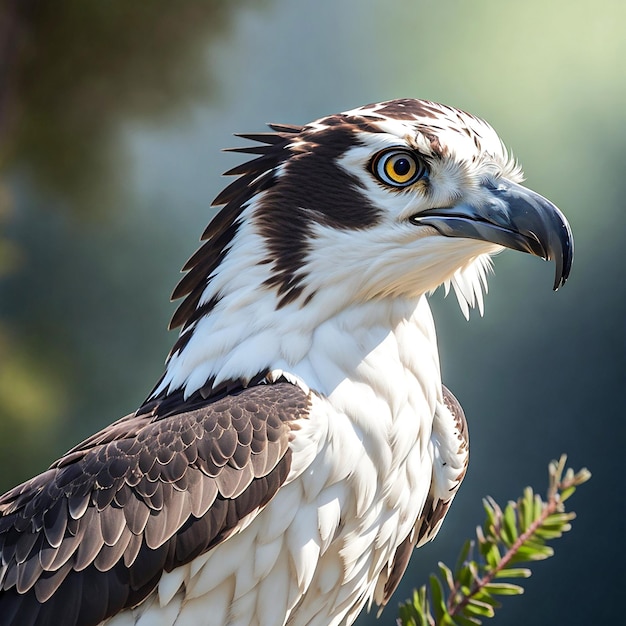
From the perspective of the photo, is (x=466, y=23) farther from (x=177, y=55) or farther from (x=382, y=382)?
(x=382, y=382)

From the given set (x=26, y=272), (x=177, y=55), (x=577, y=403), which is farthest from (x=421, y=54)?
(x=26, y=272)

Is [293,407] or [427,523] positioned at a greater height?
[293,407]

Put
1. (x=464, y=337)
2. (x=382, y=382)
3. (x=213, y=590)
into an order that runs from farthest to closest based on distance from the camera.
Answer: (x=464, y=337), (x=382, y=382), (x=213, y=590)

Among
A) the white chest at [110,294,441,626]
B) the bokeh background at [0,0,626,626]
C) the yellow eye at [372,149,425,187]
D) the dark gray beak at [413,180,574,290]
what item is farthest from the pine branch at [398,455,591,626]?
the bokeh background at [0,0,626,626]

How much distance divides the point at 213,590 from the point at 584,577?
2194 mm

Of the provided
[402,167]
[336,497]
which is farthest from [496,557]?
[402,167]

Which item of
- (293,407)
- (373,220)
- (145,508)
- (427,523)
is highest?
(373,220)

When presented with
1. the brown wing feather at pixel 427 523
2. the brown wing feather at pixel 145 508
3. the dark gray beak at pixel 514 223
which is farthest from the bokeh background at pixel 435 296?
the brown wing feather at pixel 145 508

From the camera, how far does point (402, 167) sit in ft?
4.77

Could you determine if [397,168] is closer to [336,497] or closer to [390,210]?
[390,210]

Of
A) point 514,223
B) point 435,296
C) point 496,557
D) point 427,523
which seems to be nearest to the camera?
point 496,557

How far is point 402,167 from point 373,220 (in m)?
0.10

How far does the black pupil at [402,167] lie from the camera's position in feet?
4.77

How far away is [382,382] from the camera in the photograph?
4.87ft
